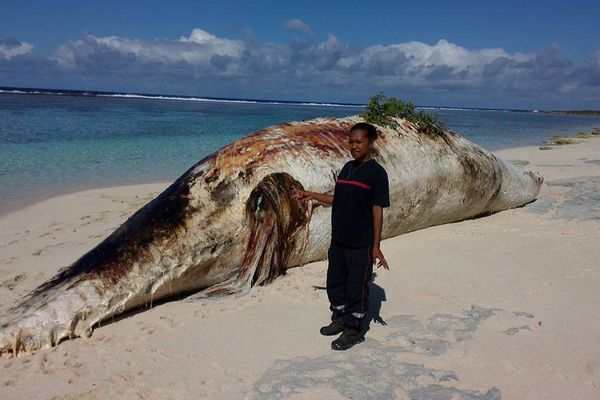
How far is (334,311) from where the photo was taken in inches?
173

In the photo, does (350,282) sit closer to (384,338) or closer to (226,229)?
(384,338)

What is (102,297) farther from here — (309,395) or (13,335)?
(309,395)

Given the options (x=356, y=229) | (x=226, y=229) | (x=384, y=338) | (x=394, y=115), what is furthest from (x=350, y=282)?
(x=394, y=115)

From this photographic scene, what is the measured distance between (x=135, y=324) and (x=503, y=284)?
3.78m

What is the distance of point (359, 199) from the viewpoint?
4062 mm

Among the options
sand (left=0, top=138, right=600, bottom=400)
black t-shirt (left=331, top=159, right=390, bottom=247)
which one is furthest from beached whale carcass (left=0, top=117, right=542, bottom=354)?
black t-shirt (left=331, top=159, right=390, bottom=247)

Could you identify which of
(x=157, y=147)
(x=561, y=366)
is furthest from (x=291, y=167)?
(x=157, y=147)

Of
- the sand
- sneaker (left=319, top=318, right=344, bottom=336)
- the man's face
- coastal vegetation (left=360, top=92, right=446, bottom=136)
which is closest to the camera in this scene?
the sand

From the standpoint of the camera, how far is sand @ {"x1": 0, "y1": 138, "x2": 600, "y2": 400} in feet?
11.6

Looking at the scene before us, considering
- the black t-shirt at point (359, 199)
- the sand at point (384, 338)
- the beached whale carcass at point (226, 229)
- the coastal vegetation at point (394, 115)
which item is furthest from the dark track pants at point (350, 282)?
the coastal vegetation at point (394, 115)

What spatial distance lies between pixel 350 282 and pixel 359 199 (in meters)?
0.71

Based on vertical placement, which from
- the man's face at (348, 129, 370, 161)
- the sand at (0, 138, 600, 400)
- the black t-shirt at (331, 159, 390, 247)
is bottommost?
the sand at (0, 138, 600, 400)

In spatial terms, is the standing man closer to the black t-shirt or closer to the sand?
the black t-shirt

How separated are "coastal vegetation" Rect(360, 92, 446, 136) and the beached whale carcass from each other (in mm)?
323
